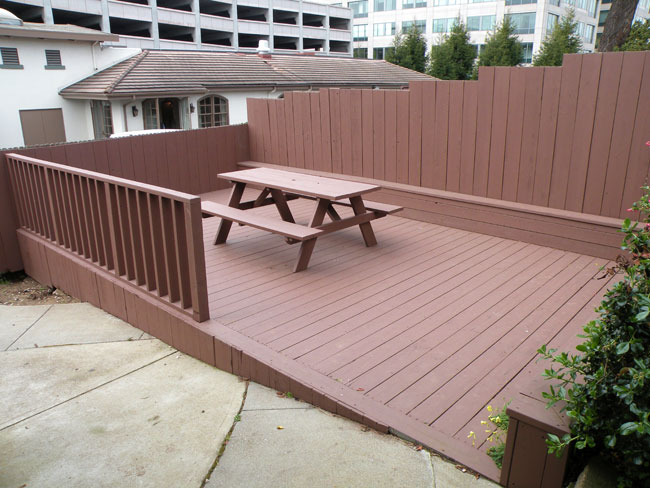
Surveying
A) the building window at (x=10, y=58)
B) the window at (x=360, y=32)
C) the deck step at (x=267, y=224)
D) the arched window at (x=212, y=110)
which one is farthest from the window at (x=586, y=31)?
the deck step at (x=267, y=224)

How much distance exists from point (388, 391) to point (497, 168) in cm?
366

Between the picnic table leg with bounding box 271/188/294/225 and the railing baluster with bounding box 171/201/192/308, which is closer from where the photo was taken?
the railing baluster with bounding box 171/201/192/308

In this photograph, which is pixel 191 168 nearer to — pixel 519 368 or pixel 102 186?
pixel 102 186

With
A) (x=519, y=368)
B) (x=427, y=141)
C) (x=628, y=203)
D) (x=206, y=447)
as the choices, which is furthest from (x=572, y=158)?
(x=206, y=447)

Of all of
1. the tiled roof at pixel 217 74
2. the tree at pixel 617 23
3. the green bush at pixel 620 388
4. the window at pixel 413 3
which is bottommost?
the green bush at pixel 620 388

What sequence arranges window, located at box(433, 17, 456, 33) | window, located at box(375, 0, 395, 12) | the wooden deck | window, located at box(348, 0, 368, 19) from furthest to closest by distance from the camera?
window, located at box(348, 0, 368, 19) < window, located at box(375, 0, 395, 12) < window, located at box(433, 17, 456, 33) < the wooden deck

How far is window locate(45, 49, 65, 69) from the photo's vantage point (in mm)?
19609

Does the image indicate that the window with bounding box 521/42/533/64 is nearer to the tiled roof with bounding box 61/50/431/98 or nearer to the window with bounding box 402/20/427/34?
the window with bounding box 402/20/427/34

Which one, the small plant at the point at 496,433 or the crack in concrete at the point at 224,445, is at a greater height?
the small plant at the point at 496,433

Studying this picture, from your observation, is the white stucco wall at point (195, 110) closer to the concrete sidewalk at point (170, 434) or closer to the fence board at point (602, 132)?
the fence board at point (602, 132)

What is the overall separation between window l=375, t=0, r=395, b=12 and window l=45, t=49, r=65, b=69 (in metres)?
52.6

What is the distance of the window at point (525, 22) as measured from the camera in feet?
180

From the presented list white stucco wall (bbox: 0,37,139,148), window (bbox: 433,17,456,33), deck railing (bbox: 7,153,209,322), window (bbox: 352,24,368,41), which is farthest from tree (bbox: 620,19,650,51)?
window (bbox: 352,24,368,41)

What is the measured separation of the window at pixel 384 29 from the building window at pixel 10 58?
53879mm
